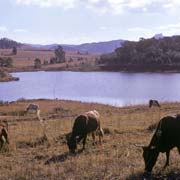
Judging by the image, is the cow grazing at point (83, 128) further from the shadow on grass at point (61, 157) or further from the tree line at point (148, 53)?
the tree line at point (148, 53)

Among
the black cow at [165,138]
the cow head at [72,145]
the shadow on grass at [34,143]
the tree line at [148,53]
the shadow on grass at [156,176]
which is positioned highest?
the tree line at [148,53]

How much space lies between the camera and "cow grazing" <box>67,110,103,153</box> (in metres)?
16.9

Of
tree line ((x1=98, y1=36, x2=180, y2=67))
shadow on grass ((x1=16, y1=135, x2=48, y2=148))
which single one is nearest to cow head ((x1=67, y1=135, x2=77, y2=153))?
shadow on grass ((x1=16, y1=135, x2=48, y2=148))

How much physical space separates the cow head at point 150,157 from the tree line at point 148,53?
381ft

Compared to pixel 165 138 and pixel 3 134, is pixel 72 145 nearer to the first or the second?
pixel 3 134

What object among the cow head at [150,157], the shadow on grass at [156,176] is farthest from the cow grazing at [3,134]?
the shadow on grass at [156,176]

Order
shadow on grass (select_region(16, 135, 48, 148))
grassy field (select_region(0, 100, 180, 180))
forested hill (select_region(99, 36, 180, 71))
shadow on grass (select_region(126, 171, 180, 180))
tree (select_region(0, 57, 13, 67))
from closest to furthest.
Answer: shadow on grass (select_region(126, 171, 180, 180)) < grassy field (select_region(0, 100, 180, 180)) < shadow on grass (select_region(16, 135, 48, 148)) < forested hill (select_region(99, 36, 180, 71)) < tree (select_region(0, 57, 13, 67))

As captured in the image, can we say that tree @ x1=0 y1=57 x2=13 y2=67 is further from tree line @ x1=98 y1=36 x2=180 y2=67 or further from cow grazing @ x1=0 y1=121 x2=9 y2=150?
cow grazing @ x1=0 y1=121 x2=9 y2=150

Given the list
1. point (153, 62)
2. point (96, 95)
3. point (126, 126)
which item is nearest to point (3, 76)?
point (153, 62)

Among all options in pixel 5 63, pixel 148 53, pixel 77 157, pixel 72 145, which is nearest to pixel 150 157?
pixel 77 157

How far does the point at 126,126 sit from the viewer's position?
22375mm

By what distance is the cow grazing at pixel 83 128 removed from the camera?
16891 millimetres

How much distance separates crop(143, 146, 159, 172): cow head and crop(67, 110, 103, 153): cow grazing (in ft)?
15.5

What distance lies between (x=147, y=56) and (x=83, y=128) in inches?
4635
